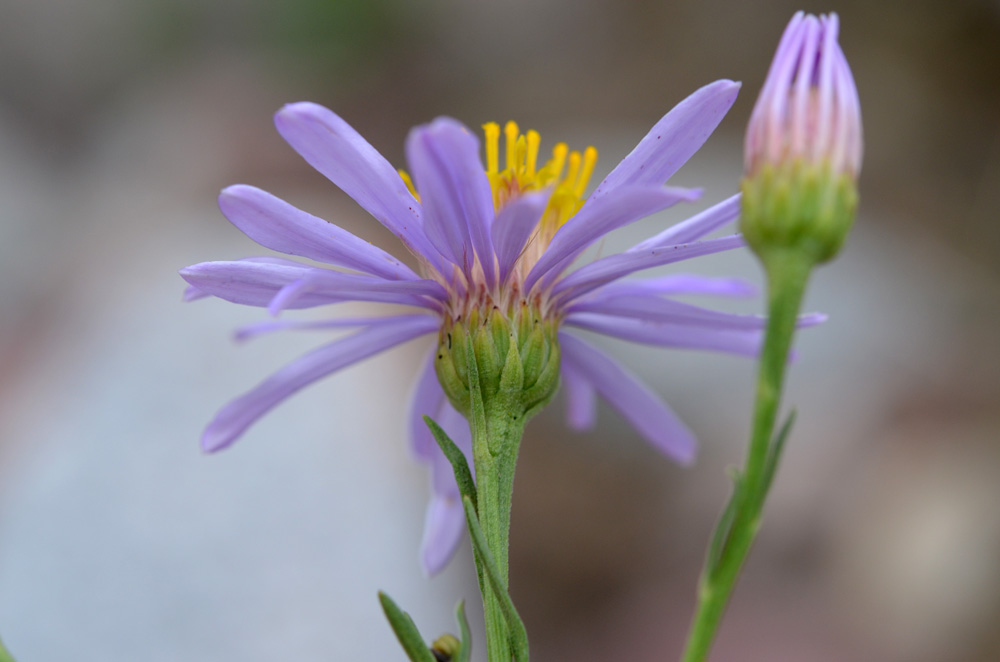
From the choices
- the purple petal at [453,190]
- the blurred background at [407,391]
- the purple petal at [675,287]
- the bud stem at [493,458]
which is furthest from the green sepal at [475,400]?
the blurred background at [407,391]

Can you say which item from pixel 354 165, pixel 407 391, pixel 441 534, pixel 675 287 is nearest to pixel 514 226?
pixel 354 165

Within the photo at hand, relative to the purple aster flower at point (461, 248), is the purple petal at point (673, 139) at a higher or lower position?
higher

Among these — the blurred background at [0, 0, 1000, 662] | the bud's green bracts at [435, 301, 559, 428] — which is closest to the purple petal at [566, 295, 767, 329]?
the bud's green bracts at [435, 301, 559, 428]

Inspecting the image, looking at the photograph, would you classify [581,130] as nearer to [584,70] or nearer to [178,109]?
[584,70]

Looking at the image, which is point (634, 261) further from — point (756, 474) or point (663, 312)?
point (756, 474)

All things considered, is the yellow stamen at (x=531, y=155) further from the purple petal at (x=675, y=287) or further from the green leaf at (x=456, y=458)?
the green leaf at (x=456, y=458)

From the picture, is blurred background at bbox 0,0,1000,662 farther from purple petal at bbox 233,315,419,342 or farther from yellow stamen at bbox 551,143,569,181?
yellow stamen at bbox 551,143,569,181
